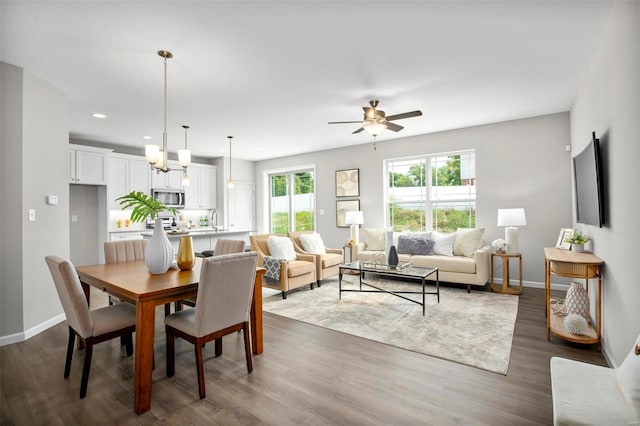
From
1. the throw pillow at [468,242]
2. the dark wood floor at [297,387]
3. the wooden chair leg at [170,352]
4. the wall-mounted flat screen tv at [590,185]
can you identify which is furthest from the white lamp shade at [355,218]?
the wooden chair leg at [170,352]

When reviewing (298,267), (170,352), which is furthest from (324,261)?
(170,352)

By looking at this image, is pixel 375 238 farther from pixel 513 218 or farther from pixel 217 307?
pixel 217 307

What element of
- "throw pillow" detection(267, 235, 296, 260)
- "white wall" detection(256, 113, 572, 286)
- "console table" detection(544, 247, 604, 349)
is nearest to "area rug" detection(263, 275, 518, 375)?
"console table" detection(544, 247, 604, 349)

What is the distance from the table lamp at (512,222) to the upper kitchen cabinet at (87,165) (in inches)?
263

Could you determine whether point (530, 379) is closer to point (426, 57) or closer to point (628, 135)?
point (628, 135)

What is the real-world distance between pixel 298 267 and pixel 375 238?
6.29 ft

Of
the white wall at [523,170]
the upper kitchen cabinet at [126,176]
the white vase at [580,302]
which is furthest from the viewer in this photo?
Result: the upper kitchen cabinet at [126,176]

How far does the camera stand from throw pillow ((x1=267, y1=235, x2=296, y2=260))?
4.87 metres

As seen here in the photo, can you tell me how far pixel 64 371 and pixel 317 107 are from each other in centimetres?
377

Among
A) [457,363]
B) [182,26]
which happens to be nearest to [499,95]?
[457,363]

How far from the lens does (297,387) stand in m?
2.24

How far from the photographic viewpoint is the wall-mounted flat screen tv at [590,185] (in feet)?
8.63

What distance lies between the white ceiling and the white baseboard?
8.44ft

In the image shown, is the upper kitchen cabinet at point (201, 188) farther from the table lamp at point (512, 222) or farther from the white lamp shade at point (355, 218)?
the table lamp at point (512, 222)
